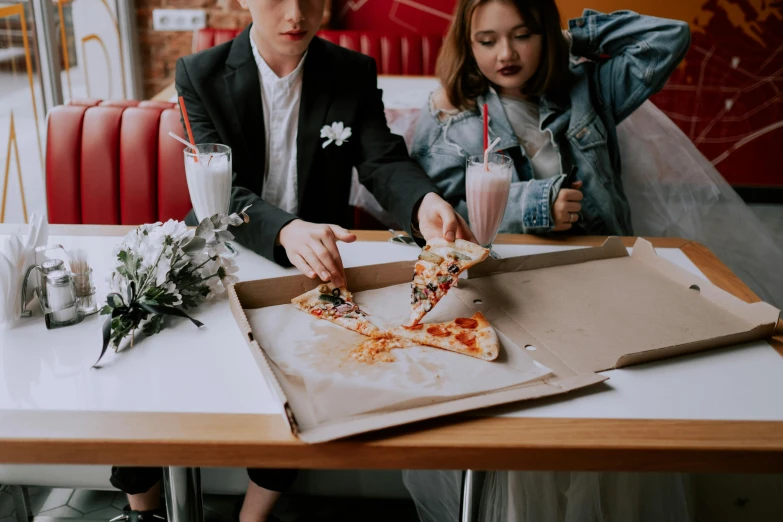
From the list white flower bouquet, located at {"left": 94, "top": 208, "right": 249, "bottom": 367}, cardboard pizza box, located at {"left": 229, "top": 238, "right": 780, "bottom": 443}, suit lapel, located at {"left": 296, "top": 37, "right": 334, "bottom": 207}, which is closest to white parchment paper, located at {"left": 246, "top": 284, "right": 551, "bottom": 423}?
cardboard pizza box, located at {"left": 229, "top": 238, "right": 780, "bottom": 443}

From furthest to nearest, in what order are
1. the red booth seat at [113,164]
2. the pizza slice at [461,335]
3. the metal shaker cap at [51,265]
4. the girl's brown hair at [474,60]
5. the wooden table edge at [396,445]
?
the red booth seat at [113,164], the girl's brown hair at [474,60], the metal shaker cap at [51,265], the pizza slice at [461,335], the wooden table edge at [396,445]

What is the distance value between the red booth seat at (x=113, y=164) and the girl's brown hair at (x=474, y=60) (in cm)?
86

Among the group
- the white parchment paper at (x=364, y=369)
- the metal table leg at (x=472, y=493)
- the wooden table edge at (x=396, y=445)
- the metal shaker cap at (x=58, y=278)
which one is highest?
the metal shaker cap at (x=58, y=278)

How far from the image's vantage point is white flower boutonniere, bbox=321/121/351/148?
175cm

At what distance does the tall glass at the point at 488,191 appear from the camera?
132 centimetres

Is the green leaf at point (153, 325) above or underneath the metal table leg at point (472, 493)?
above

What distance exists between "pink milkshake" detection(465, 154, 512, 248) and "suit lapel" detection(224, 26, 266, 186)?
647 millimetres

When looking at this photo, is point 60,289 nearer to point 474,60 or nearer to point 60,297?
point 60,297

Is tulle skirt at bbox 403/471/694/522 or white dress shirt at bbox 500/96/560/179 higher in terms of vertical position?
white dress shirt at bbox 500/96/560/179

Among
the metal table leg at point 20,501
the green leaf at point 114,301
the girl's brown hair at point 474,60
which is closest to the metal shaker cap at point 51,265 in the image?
the green leaf at point 114,301

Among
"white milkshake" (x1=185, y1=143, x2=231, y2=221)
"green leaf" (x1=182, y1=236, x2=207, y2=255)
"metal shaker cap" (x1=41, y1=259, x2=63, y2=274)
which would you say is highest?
"white milkshake" (x1=185, y1=143, x2=231, y2=221)

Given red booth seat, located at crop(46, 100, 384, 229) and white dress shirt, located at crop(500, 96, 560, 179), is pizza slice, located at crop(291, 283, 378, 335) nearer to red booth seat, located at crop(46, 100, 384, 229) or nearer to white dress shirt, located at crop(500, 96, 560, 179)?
white dress shirt, located at crop(500, 96, 560, 179)

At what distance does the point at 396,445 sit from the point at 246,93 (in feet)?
3.88

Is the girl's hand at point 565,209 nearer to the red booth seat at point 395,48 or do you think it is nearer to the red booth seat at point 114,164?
the red booth seat at point 114,164
